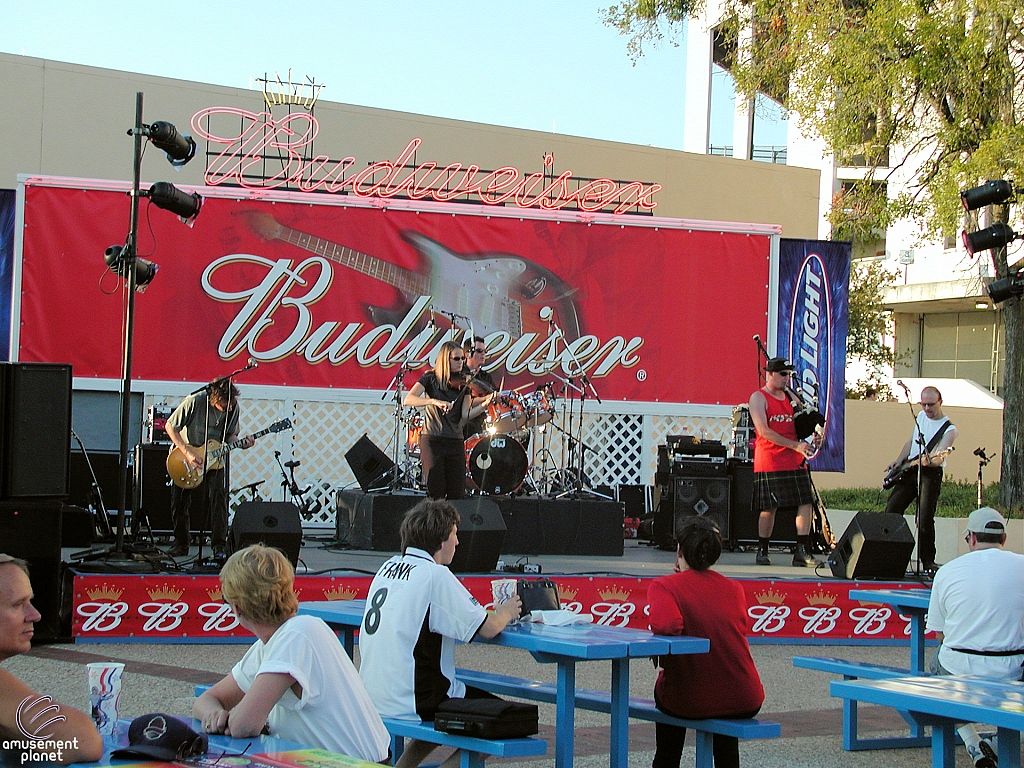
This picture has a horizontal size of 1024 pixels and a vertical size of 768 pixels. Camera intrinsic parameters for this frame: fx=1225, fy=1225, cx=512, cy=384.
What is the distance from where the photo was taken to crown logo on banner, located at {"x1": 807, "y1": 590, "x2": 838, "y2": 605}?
30.1 feet

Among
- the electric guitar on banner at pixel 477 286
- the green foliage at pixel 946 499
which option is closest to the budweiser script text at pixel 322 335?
the electric guitar on banner at pixel 477 286

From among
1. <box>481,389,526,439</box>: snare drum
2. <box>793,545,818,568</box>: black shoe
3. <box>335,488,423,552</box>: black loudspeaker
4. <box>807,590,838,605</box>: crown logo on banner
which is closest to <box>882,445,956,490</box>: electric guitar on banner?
<box>793,545,818,568</box>: black shoe

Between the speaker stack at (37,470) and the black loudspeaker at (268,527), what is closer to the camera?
the speaker stack at (37,470)

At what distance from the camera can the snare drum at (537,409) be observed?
1209 centimetres

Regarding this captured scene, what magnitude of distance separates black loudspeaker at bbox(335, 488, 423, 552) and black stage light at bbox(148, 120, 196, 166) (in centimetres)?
352

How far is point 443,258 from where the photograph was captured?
14.2 m

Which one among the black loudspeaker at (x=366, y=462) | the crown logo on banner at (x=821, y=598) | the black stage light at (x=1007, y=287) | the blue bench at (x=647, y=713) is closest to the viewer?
the blue bench at (x=647, y=713)

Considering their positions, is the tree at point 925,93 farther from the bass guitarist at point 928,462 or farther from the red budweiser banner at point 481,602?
the red budweiser banner at point 481,602

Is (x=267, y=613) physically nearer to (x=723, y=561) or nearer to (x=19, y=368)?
(x=19, y=368)

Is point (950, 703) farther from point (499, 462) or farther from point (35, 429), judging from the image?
point (499, 462)

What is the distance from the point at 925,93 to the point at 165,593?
11.4m

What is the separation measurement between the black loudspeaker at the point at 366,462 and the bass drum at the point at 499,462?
177 cm

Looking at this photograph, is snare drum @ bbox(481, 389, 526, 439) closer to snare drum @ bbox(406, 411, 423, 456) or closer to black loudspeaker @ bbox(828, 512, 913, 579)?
snare drum @ bbox(406, 411, 423, 456)

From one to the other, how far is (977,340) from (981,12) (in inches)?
818
